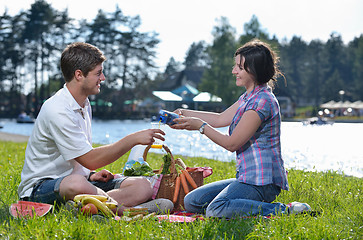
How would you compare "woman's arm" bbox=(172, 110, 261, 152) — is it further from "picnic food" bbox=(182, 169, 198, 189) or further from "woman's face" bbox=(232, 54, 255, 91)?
"picnic food" bbox=(182, 169, 198, 189)

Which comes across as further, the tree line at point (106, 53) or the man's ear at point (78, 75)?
the tree line at point (106, 53)

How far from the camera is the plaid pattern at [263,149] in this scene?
355 centimetres

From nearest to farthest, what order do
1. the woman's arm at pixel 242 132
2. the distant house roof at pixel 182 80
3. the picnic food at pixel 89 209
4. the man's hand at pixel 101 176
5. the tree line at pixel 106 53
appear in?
1. the picnic food at pixel 89 209
2. the woman's arm at pixel 242 132
3. the man's hand at pixel 101 176
4. the tree line at pixel 106 53
5. the distant house roof at pixel 182 80

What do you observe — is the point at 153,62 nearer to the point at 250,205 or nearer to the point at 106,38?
the point at 106,38

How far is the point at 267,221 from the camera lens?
11.1 feet

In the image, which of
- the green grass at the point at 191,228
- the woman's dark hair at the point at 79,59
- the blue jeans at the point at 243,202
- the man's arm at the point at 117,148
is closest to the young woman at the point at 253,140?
the blue jeans at the point at 243,202

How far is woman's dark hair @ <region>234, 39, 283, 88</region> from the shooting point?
3648mm

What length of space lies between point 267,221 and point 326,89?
249ft

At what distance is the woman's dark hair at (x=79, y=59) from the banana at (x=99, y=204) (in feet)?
3.35

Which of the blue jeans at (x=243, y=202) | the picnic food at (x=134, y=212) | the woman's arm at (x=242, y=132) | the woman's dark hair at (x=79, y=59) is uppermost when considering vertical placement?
the woman's dark hair at (x=79, y=59)

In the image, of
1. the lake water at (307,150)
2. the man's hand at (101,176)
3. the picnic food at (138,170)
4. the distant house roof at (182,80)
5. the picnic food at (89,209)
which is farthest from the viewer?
the distant house roof at (182,80)

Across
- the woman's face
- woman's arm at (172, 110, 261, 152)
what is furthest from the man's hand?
the woman's face

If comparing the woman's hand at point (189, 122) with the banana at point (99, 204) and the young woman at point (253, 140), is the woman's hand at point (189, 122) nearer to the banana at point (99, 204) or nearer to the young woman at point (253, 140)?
the young woman at point (253, 140)

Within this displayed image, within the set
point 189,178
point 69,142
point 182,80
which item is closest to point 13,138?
point 189,178
